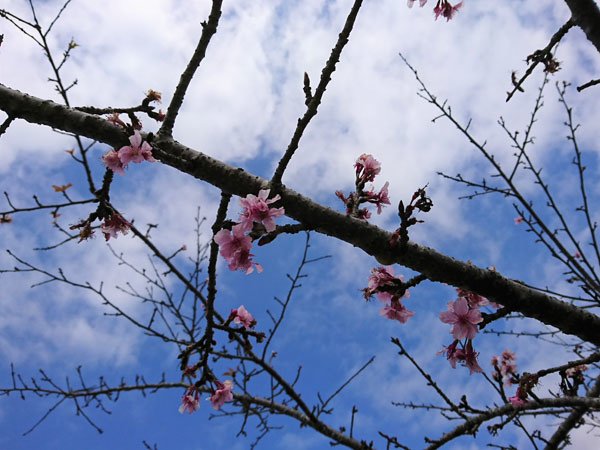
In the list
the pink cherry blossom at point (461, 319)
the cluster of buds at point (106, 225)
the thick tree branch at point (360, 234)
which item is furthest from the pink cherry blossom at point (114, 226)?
the pink cherry blossom at point (461, 319)

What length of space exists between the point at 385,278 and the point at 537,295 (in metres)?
0.73

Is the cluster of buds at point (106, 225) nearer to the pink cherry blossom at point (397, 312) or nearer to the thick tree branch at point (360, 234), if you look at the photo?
the thick tree branch at point (360, 234)

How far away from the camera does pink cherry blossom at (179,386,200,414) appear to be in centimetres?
297

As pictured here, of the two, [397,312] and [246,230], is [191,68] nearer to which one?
[246,230]

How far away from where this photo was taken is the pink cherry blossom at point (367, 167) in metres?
2.58

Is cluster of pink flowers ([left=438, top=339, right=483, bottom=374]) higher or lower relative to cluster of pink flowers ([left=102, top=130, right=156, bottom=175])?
lower

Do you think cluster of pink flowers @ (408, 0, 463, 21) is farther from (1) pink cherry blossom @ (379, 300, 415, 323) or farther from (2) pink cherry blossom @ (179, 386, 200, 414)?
(2) pink cherry blossom @ (179, 386, 200, 414)

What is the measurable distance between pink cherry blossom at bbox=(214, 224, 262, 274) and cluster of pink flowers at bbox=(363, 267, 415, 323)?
0.65 metres

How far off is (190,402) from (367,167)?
1957mm

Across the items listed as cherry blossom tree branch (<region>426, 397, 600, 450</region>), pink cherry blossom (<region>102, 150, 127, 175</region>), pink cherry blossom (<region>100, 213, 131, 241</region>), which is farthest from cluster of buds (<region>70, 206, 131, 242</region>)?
cherry blossom tree branch (<region>426, 397, 600, 450</region>)

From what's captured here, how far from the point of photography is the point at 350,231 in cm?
196

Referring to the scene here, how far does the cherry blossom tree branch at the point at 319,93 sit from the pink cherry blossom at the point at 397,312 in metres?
1.09

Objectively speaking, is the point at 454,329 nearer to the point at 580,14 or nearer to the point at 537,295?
the point at 537,295

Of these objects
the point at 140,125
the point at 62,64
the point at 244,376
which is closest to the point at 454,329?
the point at 140,125
